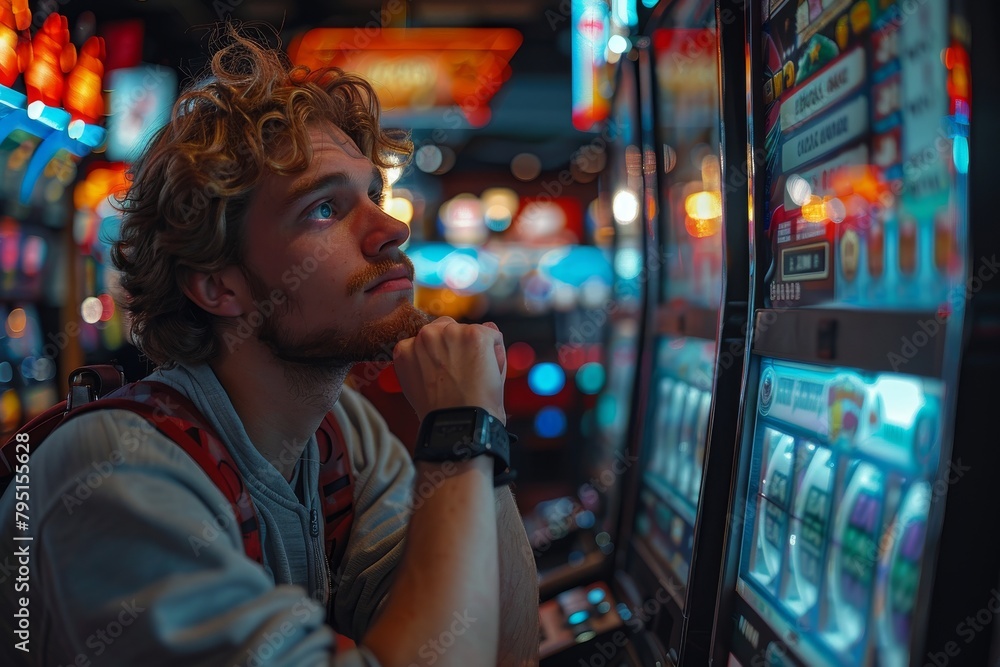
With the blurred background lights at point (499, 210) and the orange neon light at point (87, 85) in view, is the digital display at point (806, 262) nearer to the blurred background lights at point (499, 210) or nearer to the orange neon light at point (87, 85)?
the orange neon light at point (87, 85)

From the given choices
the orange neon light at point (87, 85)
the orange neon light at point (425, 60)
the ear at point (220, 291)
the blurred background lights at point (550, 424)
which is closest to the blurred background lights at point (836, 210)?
the ear at point (220, 291)

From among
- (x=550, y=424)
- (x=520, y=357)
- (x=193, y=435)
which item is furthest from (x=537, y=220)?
(x=193, y=435)

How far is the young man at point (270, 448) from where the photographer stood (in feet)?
3.31

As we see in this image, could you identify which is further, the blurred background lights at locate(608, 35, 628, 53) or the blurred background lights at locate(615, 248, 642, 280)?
the blurred background lights at locate(615, 248, 642, 280)

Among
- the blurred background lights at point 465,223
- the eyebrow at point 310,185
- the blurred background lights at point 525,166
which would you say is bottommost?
the eyebrow at point 310,185

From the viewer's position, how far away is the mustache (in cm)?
141

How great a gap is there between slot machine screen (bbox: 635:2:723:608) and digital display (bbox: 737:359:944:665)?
17.6 inches

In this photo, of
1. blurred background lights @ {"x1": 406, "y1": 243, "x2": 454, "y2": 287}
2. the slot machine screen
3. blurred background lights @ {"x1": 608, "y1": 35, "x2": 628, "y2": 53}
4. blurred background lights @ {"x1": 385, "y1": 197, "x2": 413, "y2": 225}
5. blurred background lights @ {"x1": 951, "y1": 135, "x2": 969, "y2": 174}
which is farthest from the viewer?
blurred background lights @ {"x1": 406, "y1": 243, "x2": 454, "y2": 287}

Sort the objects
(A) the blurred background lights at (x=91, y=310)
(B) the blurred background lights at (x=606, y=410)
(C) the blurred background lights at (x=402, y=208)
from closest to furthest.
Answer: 1. (B) the blurred background lights at (x=606, y=410)
2. (A) the blurred background lights at (x=91, y=310)
3. (C) the blurred background lights at (x=402, y=208)

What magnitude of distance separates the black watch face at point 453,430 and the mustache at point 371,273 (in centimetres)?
30

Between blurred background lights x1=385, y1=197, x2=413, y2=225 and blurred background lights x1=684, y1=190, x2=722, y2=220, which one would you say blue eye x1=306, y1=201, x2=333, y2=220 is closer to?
blurred background lights x1=684, y1=190, x2=722, y2=220

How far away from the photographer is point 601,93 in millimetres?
3072

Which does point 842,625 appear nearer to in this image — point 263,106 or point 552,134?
point 263,106

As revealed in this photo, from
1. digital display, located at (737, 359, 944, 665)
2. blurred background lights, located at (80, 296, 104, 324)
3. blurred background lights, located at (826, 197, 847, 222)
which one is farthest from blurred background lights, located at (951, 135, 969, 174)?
blurred background lights, located at (80, 296, 104, 324)
